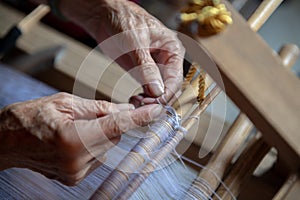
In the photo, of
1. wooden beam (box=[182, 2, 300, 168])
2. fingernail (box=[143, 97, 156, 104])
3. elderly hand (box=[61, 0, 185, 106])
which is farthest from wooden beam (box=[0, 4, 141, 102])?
wooden beam (box=[182, 2, 300, 168])

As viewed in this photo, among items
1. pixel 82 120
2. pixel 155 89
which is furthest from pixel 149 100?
pixel 82 120

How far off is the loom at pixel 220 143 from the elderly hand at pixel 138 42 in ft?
0.17

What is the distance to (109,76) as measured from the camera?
116 centimetres

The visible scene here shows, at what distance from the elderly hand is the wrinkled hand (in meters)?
0.10

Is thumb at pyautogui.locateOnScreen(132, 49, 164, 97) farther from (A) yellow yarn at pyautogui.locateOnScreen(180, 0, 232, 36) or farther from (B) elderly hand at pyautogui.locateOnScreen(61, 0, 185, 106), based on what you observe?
(A) yellow yarn at pyautogui.locateOnScreen(180, 0, 232, 36)

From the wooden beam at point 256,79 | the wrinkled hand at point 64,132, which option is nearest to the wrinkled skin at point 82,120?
the wrinkled hand at point 64,132

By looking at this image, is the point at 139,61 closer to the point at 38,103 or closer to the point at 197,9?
the point at 38,103

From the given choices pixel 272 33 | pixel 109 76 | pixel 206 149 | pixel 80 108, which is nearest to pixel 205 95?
pixel 206 149

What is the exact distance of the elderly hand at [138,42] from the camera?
834mm

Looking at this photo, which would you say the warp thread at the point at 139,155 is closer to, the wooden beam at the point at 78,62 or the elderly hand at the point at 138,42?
the elderly hand at the point at 138,42

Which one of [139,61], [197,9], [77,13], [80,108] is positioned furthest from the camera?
[77,13]

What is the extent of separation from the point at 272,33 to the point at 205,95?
100 cm

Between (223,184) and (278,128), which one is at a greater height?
(278,128)

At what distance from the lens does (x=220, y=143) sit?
3.07 feet
